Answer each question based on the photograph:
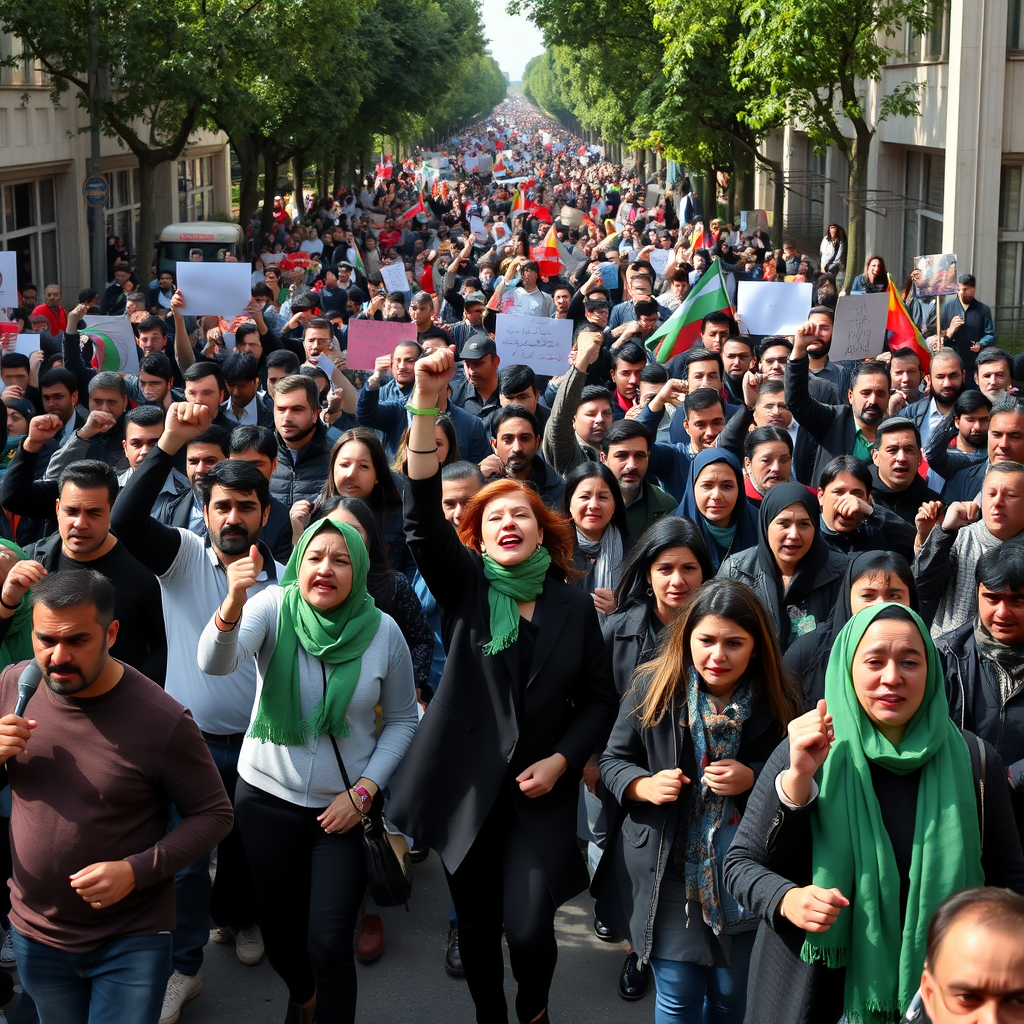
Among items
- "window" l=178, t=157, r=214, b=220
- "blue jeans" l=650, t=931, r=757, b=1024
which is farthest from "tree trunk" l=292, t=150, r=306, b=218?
"blue jeans" l=650, t=931, r=757, b=1024

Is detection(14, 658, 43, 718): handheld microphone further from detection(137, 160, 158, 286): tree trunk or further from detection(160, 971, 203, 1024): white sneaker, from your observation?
detection(137, 160, 158, 286): tree trunk

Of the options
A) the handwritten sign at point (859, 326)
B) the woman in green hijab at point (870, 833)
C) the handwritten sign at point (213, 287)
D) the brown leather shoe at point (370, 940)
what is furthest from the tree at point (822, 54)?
the woman in green hijab at point (870, 833)

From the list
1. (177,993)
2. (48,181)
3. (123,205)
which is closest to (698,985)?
(177,993)

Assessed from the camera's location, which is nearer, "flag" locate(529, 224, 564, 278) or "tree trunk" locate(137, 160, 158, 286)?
"flag" locate(529, 224, 564, 278)

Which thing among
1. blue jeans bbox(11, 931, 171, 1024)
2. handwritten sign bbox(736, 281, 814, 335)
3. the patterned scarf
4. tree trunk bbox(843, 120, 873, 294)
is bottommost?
blue jeans bbox(11, 931, 171, 1024)

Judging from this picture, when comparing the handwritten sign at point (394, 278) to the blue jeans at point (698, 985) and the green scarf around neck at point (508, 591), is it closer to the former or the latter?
the green scarf around neck at point (508, 591)

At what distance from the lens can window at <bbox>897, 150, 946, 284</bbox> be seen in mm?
23031

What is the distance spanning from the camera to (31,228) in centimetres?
2467

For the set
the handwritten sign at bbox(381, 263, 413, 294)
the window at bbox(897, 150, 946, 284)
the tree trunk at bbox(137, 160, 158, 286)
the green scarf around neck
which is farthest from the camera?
the tree trunk at bbox(137, 160, 158, 286)

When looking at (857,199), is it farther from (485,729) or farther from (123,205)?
(123,205)

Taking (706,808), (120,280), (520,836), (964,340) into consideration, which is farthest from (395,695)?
(120,280)

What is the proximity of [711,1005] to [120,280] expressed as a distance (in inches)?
568

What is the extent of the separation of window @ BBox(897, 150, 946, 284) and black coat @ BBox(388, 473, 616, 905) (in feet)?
64.1

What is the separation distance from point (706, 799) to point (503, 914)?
76cm
